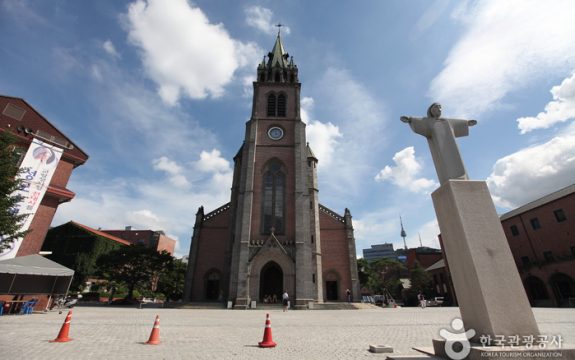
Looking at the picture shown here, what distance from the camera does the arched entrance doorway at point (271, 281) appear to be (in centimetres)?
2748

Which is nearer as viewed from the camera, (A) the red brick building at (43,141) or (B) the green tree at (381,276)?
(A) the red brick building at (43,141)

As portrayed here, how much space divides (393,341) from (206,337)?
5232mm

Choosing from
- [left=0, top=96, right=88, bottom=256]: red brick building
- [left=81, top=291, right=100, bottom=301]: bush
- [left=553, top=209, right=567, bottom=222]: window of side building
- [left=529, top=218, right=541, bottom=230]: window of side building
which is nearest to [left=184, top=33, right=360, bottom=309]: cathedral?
[left=0, top=96, right=88, bottom=256]: red brick building

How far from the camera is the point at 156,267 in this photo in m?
33.5

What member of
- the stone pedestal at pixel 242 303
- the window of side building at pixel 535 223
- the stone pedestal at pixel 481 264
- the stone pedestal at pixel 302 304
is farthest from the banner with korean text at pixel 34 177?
the window of side building at pixel 535 223

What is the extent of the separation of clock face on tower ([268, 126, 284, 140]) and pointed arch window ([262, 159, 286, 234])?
3351mm

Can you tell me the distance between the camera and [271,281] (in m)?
28.3

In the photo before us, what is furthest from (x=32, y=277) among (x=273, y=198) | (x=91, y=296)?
(x=91, y=296)

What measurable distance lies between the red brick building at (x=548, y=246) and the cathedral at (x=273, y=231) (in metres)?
19.0

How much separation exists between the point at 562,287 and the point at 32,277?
45.2 metres

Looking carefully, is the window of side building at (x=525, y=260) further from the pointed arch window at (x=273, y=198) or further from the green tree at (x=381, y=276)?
the pointed arch window at (x=273, y=198)

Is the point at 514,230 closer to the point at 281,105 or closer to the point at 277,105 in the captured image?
the point at 281,105

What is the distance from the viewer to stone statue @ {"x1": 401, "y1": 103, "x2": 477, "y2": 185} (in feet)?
18.3

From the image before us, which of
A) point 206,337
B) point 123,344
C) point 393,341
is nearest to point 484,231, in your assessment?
point 393,341
